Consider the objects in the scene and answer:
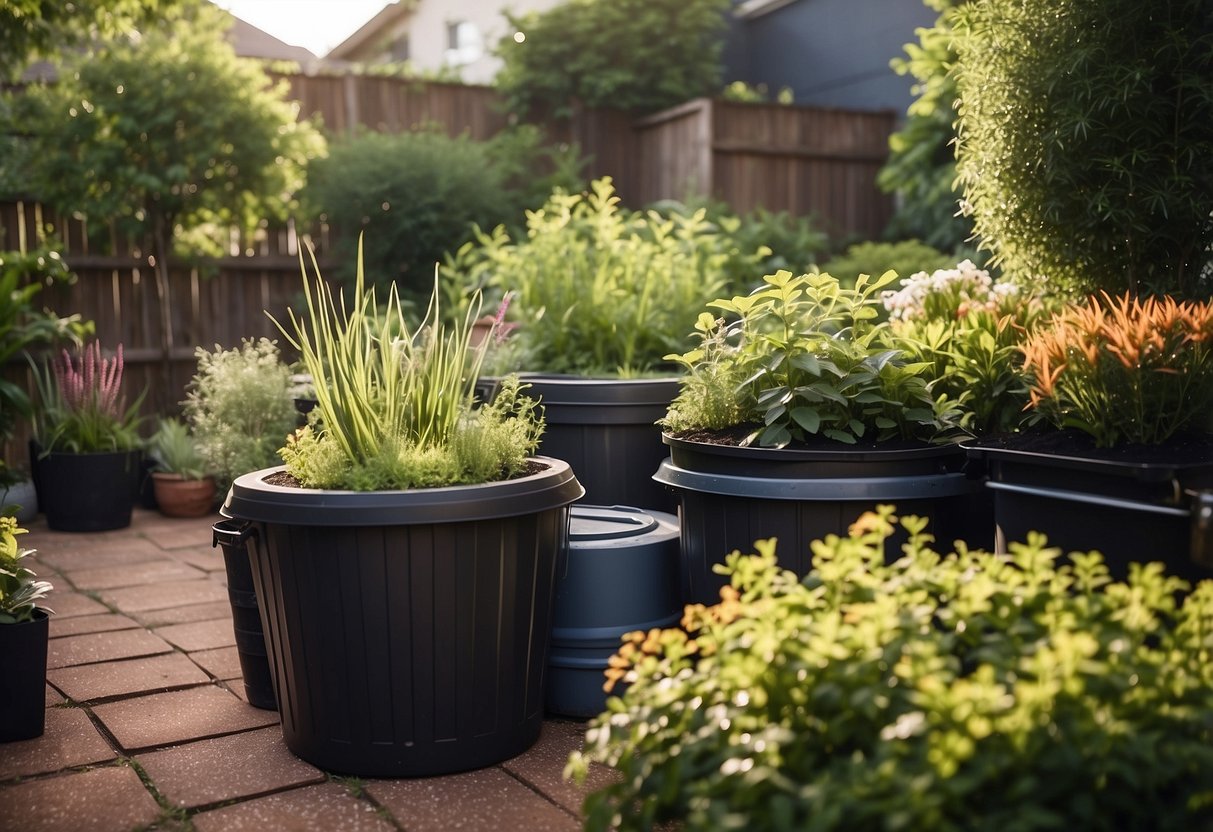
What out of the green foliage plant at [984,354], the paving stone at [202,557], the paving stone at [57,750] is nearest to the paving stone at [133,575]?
the paving stone at [202,557]

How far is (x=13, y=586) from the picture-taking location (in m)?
2.71

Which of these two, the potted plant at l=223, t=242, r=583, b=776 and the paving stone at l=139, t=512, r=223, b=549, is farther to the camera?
the paving stone at l=139, t=512, r=223, b=549

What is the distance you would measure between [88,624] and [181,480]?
213 cm

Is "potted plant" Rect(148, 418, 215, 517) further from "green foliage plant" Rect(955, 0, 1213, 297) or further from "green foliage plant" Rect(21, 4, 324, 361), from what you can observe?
"green foliage plant" Rect(955, 0, 1213, 297)

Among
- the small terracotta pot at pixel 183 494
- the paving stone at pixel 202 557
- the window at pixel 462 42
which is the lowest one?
the paving stone at pixel 202 557

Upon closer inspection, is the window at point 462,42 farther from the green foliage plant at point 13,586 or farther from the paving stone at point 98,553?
the green foliage plant at point 13,586

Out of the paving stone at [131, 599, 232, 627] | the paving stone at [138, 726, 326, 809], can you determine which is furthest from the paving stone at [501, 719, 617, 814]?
the paving stone at [131, 599, 232, 627]

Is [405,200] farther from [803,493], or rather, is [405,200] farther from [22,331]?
[803,493]

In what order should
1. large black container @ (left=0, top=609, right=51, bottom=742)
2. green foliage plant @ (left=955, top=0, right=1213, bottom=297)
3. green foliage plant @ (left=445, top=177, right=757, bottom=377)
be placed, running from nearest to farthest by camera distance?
large black container @ (left=0, top=609, right=51, bottom=742) < green foliage plant @ (left=955, top=0, right=1213, bottom=297) < green foliage plant @ (left=445, top=177, right=757, bottom=377)

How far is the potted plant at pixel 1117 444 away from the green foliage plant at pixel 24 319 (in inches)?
178

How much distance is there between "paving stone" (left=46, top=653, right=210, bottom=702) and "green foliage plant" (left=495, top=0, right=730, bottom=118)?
6.36 meters

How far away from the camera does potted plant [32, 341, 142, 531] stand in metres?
5.42

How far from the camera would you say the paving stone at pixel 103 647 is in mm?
3355

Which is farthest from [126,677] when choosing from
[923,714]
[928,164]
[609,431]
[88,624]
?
[928,164]
